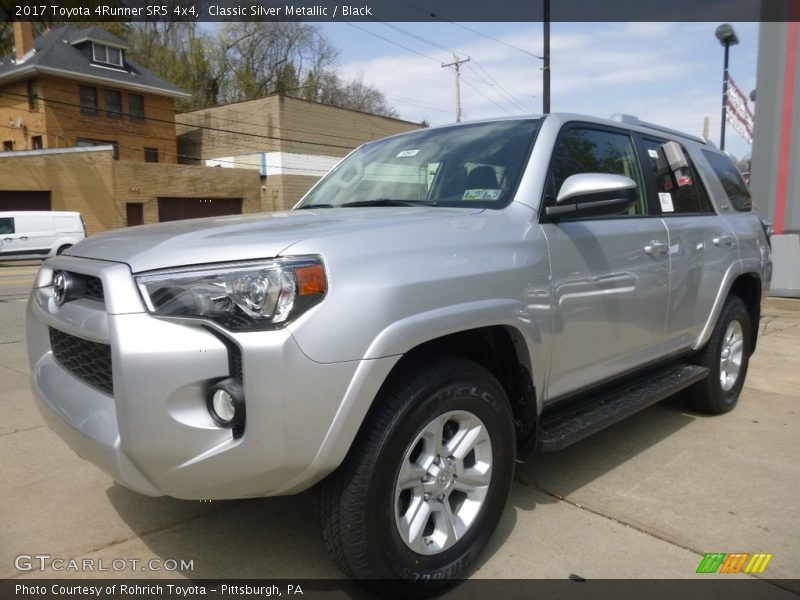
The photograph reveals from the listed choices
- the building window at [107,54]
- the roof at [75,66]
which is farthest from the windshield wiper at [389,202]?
the building window at [107,54]

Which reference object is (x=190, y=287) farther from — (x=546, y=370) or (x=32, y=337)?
(x=546, y=370)

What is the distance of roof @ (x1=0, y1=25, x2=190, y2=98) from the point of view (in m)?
32.5

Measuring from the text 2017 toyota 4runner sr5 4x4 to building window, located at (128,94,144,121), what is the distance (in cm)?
3667

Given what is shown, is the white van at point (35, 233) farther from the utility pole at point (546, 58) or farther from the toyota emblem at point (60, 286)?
the toyota emblem at point (60, 286)

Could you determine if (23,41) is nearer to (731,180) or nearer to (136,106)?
(136,106)

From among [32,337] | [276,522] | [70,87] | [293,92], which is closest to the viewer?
[32,337]

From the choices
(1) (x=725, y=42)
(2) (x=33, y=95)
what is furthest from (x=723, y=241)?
(2) (x=33, y=95)

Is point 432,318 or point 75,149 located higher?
point 75,149

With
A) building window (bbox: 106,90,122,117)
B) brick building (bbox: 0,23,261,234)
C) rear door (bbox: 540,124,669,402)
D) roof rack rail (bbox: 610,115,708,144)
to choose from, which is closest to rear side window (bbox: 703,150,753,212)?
roof rack rail (bbox: 610,115,708,144)

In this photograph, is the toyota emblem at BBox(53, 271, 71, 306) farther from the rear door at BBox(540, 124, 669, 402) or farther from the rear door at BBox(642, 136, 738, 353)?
the rear door at BBox(642, 136, 738, 353)

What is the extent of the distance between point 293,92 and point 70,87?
69.3ft

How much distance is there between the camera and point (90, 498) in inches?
130

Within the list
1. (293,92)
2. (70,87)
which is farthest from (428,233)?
(293,92)

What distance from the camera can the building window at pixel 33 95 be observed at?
32875mm
